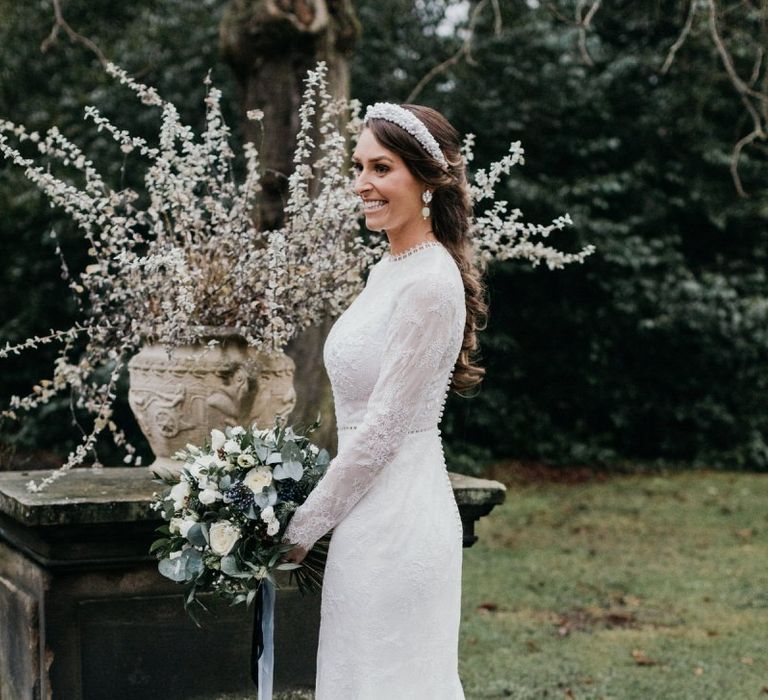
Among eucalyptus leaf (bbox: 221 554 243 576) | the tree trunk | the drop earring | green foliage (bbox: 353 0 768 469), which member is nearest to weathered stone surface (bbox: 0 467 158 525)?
eucalyptus leaf (bbox: 221 554 243 576)

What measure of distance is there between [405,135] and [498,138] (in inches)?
365

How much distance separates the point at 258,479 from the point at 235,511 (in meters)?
0.10

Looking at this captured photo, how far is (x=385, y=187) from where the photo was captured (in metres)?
2.80

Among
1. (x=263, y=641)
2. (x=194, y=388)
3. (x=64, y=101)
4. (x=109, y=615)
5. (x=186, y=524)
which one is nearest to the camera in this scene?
(x=186, y=524)

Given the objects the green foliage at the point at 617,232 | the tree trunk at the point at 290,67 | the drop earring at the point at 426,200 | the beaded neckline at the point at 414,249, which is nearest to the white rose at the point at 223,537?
the beaded neckline at the point at 414,249

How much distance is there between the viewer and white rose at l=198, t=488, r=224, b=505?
2729mm

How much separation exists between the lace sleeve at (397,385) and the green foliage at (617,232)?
8832 mm

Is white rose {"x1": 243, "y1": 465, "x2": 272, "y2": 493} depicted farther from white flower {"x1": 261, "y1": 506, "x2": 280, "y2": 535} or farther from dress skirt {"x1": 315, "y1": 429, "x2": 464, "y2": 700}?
dress skirt {"x1": 315, "y1": 429, "x2": 464, "y2": 700}

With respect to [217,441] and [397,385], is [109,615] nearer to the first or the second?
[217,441]

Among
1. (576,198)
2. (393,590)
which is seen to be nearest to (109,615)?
(393,590)

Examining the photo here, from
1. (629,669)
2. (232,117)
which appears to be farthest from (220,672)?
(232,117)

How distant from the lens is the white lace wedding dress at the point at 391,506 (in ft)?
8.74

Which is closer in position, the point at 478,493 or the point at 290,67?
the point at 478,493

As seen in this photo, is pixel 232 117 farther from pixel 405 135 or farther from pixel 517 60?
pixel 405 135
